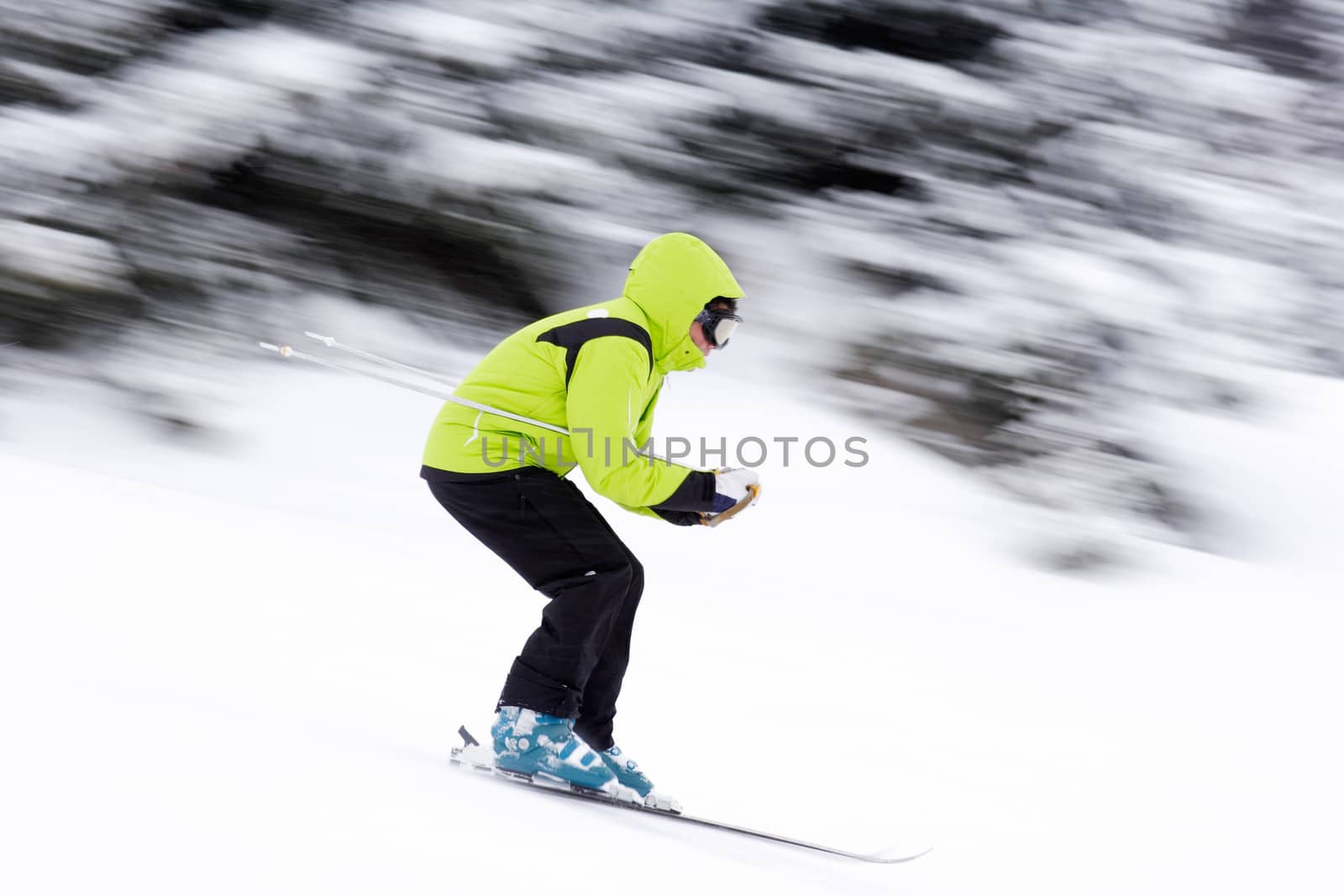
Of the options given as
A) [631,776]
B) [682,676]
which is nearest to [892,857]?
[631,776]

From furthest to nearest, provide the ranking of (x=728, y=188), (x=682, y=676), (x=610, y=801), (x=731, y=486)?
(x=728, y=188)
(x=682, y=676)
(x=610, y=801)
(x=731, y=486)

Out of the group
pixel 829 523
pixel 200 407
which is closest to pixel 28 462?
pixel 200 407

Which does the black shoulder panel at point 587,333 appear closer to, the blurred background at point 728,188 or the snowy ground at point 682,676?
the snowy ground at point 682,676

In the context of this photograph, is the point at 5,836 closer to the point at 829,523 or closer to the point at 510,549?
the point at 510,549

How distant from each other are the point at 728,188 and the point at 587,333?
12.2 ft

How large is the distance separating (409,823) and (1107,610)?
117 inches

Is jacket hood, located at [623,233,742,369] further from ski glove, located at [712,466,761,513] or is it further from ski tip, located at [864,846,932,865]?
ski tip, located at [864,846,932,865]

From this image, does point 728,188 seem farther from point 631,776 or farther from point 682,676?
point 631,776

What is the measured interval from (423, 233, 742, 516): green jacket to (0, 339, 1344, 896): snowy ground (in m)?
0.74

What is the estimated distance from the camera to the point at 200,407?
526 cm

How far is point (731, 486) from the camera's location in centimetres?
255

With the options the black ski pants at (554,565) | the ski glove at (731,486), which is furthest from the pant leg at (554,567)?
the ski glove at (731,486)

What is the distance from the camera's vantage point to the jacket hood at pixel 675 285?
257 centimetres

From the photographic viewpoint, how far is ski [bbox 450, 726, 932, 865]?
2580 millimetres
